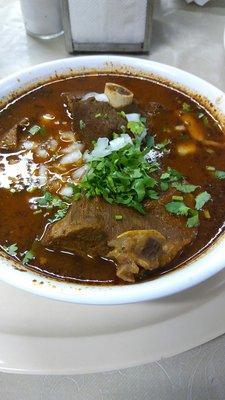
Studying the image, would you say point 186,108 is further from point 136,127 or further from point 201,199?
point 201,199

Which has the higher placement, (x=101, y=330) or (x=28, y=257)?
(x=28, y=257)

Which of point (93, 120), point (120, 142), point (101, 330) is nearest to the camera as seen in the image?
point (101, 330)

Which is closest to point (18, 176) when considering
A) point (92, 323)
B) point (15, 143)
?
point (15, 143)

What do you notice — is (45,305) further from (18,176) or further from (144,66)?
(144,66)

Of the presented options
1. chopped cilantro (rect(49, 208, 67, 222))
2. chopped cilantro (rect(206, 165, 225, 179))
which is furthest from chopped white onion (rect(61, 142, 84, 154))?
chopped cilantro (rect(206, 165, 225, 179))

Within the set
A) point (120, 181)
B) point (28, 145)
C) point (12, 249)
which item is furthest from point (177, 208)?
point (28, 145)
